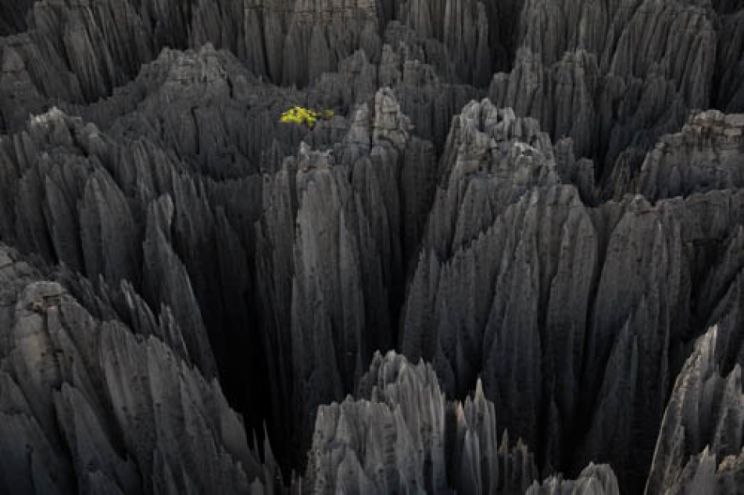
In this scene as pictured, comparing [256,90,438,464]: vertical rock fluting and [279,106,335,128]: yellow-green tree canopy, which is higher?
[279,106,335,128]: yellow-green tree canopy

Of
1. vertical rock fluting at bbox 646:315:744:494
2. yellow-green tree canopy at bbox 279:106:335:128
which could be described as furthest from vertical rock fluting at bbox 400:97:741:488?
yellow-green tree canopy at bbox 279:106:335:128

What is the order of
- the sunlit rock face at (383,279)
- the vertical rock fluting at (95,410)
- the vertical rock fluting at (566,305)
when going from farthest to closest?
the vertical rock fluting at (566,305) < the vertical rock fluting at (95,410) < the sunlit rock face at (383,279)

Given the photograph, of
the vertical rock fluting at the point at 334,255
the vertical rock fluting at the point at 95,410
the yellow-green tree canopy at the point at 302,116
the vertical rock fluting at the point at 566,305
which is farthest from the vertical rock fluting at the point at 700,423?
the yellow-green tree canopy at the point at 302,116

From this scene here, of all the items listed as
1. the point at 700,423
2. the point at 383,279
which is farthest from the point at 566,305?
the point at 383,279

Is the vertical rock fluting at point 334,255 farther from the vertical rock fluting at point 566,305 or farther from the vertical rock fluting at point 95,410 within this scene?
the vertical rock fluting at point 95,410

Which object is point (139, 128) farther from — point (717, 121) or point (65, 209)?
point (717, 121)

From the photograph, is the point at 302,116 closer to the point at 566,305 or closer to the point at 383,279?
the point at 383,279

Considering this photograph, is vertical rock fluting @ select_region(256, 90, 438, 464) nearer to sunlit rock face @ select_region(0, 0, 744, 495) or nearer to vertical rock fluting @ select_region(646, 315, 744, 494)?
sunlit rock face @ select_region(0, 0, 744, 495)

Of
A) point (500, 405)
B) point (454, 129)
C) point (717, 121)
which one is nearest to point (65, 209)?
point (454, 129)
